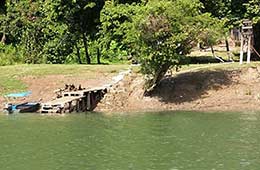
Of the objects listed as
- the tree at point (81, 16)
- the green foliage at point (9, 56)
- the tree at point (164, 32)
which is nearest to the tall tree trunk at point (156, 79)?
the tree at point (164, 32)

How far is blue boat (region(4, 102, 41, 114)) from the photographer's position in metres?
33.8

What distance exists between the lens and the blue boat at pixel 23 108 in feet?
111

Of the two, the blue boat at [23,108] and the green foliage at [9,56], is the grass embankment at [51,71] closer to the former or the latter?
the blue boat at [23,108]

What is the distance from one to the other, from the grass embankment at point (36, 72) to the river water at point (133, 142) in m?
6.55

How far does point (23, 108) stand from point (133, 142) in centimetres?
1281

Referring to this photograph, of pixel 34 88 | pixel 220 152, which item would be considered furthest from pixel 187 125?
pixel 34 88

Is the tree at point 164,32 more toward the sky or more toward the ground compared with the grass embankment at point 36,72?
more toward the sky

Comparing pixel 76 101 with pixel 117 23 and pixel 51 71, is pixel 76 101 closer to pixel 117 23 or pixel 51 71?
pixel 51 71

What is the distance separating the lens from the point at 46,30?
49.4 metres

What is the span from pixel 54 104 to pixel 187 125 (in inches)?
350

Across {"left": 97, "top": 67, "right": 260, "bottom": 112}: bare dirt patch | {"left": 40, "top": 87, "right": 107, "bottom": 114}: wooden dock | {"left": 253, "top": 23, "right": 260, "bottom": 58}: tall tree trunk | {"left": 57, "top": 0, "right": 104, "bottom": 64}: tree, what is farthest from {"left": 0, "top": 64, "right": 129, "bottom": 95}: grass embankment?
{"left": 253, "top": 23, "right": 260, "bottom": 58}: tall tree trunk

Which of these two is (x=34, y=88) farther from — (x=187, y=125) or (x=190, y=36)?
(x=187, y=125)

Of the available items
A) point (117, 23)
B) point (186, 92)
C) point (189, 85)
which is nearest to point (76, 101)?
point (186, 92)

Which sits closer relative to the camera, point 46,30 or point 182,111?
point 182,111
